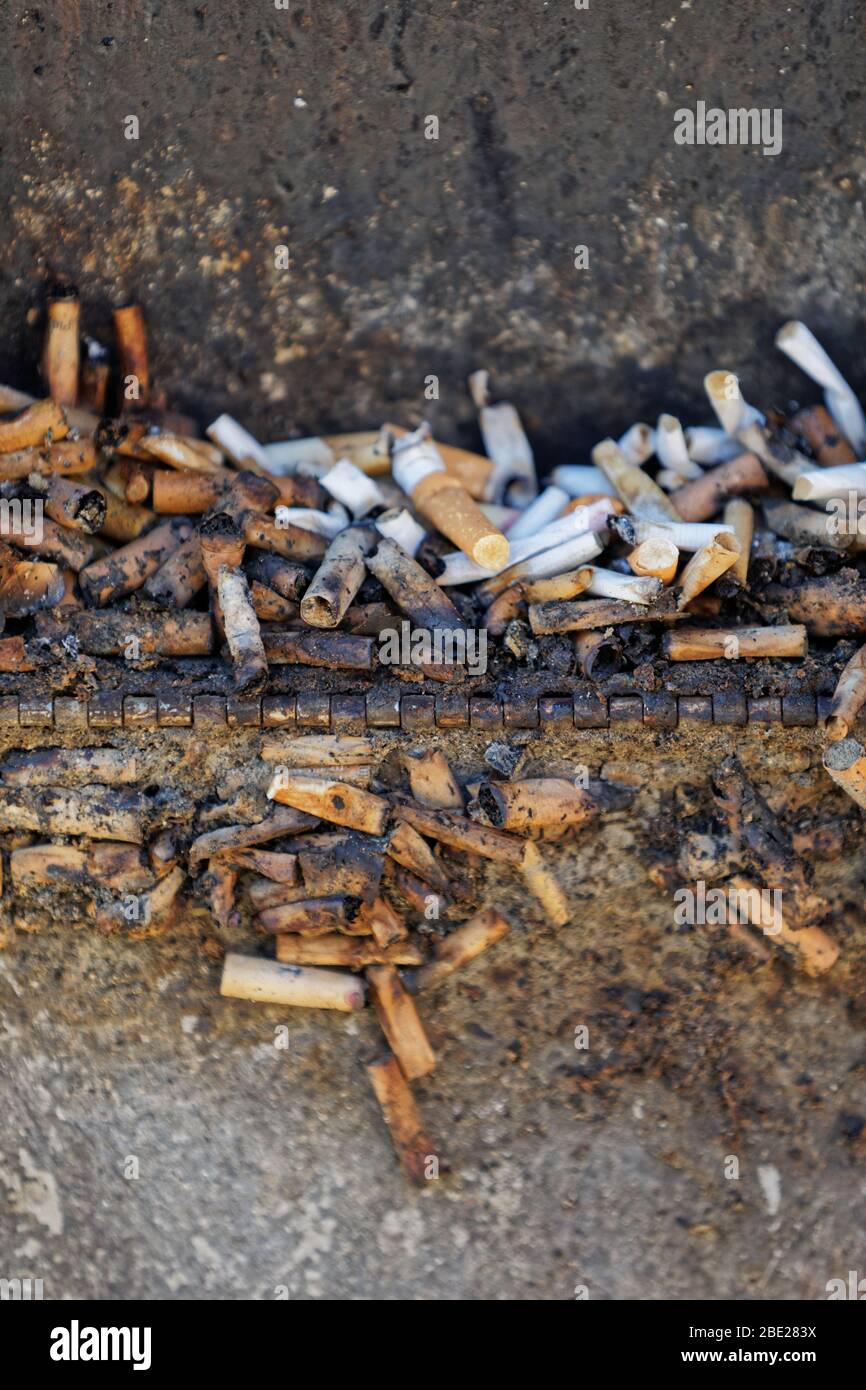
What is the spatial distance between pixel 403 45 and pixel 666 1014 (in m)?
3.41

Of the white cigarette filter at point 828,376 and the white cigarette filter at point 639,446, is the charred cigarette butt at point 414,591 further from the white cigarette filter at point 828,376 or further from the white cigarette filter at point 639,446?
the white cigarette filter at point 828,376

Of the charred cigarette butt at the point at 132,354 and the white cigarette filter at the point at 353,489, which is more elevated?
the charred cigarette butt at the point at 132,354

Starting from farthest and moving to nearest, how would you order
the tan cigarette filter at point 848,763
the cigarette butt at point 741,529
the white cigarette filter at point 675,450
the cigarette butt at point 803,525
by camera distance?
the white cigarette filter at point 675,450, the cigarette butt at point 803,525, the cigarette butt at point 741,529, the tan cigarette filter at point 848,763

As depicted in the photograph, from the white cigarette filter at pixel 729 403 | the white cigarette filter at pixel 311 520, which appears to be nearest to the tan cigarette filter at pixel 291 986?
the white cigarette filter at pixel 311 520

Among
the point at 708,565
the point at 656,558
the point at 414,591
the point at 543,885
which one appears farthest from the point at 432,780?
the point at 708,565

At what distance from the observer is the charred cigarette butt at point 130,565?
209 inches

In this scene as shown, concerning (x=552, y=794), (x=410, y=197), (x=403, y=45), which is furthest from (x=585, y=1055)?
(x=403, y=45)

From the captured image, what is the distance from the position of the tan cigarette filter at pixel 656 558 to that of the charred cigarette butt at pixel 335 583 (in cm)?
91

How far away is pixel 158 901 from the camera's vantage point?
5109 millimetres

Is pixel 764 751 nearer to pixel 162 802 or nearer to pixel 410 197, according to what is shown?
pixel 162 802

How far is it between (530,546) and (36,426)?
1704mm

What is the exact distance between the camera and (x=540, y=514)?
567 centimetres

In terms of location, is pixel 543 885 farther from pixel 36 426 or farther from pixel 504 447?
pixel 36 426

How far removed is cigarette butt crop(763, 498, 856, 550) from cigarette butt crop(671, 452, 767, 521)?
91 millimetres
